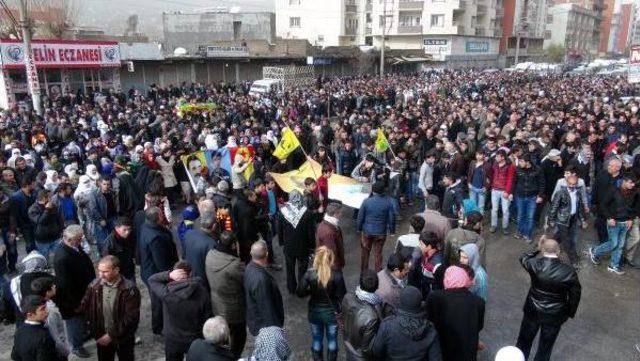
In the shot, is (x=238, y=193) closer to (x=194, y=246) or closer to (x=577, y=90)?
(x=194, y=246)

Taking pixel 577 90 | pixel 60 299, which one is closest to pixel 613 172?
pixel 60 299

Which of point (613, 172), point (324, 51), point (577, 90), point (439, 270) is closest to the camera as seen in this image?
point (439, 270)

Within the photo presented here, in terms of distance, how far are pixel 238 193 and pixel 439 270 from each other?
313cm

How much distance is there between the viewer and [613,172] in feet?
26.3

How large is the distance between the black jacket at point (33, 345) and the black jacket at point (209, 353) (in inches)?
43.8

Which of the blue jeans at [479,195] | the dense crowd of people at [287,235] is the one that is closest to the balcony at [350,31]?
the dense crowd of people at [287,235]

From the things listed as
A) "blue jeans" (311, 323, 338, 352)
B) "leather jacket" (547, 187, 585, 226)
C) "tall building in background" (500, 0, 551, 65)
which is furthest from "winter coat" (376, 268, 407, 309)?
"tall building in background" (500, 0, 551, 65)

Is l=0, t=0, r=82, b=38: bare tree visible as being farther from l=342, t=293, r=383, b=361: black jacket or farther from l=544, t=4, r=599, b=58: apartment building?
l=544, t=4, r=599, b=58: apartment building

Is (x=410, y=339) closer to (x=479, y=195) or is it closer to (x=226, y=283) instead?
(x=226, y=283)

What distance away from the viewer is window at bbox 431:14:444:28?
218 feet

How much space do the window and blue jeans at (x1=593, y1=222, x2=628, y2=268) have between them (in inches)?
2501

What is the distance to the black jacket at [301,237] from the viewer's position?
259 inches

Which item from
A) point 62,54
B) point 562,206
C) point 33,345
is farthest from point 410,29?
point 33,345

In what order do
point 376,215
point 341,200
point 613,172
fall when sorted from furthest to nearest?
point 341,200 < point 613,172 < point 376,215
